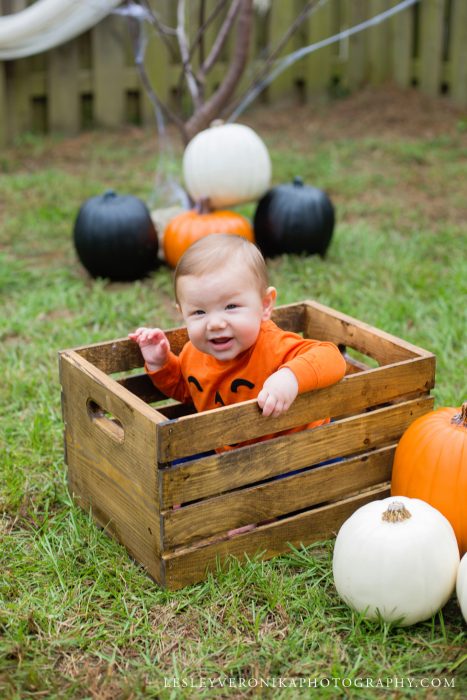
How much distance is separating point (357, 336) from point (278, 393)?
0.69 metres

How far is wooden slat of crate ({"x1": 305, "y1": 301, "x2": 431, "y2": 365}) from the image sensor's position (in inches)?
105

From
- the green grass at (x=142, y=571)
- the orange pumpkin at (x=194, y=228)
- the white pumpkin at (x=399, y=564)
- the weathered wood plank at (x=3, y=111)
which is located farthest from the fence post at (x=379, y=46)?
the white pumpkin at (x=399, y=564)

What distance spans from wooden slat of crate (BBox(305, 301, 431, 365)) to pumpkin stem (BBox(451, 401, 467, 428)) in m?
0.23

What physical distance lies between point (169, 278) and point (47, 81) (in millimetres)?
3716

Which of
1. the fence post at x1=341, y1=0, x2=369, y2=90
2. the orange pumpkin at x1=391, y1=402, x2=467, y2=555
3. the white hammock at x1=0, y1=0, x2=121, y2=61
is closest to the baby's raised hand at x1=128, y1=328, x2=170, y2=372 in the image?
the orange pumpkin at x1=391, y1=402, x2=467, y2=555

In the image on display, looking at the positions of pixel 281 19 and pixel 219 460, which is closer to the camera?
pixel 219 460

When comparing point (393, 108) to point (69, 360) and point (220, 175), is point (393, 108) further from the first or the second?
point (69, 360)

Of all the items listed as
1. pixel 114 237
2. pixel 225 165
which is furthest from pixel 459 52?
pixel 114 237

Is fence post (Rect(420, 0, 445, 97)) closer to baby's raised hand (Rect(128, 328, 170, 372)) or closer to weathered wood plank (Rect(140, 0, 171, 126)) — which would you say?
weathered wood plank (Rect(140, 0, 171, 126))

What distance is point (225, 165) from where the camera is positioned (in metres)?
4.56

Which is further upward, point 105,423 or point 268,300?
point 268,300

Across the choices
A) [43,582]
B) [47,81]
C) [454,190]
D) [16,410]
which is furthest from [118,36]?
[43,582]

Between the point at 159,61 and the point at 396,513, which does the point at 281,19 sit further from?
the point at 396,513

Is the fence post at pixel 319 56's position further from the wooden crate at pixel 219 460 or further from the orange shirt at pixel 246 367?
the orange shirt at pixel 246 367
